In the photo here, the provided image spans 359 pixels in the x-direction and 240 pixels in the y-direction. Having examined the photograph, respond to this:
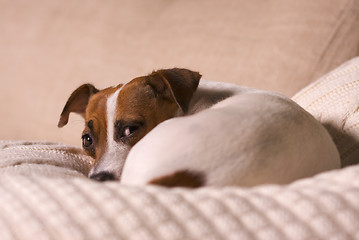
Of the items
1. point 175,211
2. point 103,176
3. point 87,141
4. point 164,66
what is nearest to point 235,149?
point 175,211

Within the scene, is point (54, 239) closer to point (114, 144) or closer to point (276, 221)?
point (276, 221)

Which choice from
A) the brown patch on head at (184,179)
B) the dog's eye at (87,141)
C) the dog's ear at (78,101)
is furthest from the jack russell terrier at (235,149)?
the dog's ear at (78,101)

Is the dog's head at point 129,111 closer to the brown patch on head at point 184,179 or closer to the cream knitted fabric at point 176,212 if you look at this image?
the brown patch on head at point 184,179

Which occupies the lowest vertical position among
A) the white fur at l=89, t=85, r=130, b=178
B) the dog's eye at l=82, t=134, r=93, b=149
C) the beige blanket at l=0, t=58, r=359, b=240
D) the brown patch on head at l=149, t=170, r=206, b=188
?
the dog's eye at l=82, t=134, r=93, b=149

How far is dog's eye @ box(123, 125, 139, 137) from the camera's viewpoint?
1.51 meters

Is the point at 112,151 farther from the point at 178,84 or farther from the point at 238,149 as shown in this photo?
the point at 238,149

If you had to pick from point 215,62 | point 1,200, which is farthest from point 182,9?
point 1,200

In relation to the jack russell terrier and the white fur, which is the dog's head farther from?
the jack russell terrier

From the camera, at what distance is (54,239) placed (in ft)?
2.19

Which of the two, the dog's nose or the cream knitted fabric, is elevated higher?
the cream knitted fabric

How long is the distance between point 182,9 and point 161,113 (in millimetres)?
1127

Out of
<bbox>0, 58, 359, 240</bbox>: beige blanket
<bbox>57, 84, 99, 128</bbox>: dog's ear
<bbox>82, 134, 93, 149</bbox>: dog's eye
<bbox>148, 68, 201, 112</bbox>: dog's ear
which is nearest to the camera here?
<bbox>0, 58, 359, 240</bbox>: beige blanket

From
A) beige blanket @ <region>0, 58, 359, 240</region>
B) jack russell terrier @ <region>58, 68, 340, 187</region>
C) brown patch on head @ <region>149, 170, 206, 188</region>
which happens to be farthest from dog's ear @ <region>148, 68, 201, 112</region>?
beige blanket @ <region>0, 58, 359, 240</region>

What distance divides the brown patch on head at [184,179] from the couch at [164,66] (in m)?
0.09
